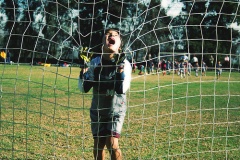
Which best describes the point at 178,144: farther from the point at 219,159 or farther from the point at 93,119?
the point at 93,119

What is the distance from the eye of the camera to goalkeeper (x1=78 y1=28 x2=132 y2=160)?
8.96 feet

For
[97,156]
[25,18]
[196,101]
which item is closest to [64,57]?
[25,18]

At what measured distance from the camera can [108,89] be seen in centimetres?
274

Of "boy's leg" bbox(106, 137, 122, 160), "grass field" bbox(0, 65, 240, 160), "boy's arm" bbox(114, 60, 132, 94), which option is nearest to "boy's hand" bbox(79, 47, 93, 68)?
"grass field" bbox(0, 65, 240, 160)

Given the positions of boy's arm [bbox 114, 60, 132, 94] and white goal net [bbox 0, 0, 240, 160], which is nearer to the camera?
boy's arm [bbox 114, 60, 132, 94]

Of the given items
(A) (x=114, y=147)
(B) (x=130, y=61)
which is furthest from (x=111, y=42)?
(B) (x=130, y=61)

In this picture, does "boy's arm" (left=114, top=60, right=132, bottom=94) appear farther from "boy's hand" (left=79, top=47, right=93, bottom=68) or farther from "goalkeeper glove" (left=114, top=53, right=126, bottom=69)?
"boy's hand" (left=79, top=47, right=93, bottom=68)

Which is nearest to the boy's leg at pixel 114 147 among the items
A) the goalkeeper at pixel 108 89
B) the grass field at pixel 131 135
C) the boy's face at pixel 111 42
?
the goalkeeper at pixel 108 89

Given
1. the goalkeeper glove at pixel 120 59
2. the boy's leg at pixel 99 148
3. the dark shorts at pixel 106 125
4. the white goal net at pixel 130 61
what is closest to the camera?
the goalkeeper glove at pixel 120 59

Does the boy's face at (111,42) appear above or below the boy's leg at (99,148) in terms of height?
above

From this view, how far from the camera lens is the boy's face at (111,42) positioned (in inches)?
109

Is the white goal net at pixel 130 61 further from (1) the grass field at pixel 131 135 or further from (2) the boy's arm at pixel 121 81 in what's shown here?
(2) the boy's arm at pixel 121 81

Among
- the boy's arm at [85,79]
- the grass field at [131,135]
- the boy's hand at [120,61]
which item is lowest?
the grass field at [131,135]

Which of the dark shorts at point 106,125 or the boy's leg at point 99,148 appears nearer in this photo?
the dark shorts at point 106,125
